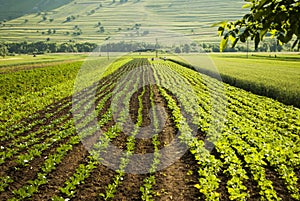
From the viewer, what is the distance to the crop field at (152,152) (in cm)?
687

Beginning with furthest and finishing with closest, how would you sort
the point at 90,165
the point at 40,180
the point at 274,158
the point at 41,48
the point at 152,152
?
1. the point at 41,48
2. the point at 152,152
3. the point at 274,158
4. the point at 90,165
5. the point at 40,180

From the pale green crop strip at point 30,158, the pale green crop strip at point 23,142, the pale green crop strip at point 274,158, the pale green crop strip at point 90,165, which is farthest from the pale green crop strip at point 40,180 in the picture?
the pale green crop strip at point 274,158

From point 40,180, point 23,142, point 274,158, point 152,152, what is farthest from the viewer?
point 23,142

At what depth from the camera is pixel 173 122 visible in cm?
1300

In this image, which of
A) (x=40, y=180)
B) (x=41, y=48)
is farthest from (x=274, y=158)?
(x=41, y=48)

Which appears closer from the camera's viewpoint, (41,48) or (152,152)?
(152,152)

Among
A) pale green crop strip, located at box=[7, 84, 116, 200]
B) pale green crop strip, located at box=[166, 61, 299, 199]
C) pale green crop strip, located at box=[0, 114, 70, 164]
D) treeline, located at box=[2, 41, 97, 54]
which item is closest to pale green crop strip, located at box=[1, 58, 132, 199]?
pale green crop strip, located at box=[7, 84, 116, 200]

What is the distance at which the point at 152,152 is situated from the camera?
30.8 feet

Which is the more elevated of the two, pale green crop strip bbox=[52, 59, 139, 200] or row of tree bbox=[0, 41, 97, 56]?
row of tree bbox=[0, 41, 97, 56]

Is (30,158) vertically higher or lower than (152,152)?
higher

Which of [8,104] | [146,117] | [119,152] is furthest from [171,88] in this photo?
[119,152]

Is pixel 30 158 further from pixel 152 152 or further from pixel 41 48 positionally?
pixel 41 48

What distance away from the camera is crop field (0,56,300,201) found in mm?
6867

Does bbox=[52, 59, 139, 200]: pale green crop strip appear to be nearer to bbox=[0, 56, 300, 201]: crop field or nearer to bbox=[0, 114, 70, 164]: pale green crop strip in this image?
bbox=[0, 56, 300, 201]: crop field
